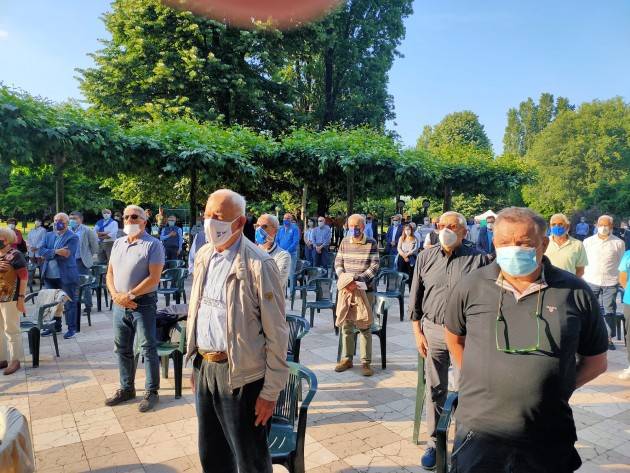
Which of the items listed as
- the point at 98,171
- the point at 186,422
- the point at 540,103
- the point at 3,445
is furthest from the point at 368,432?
the point at 540,103

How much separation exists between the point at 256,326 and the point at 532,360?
1.43 m

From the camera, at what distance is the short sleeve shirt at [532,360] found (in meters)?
2.02

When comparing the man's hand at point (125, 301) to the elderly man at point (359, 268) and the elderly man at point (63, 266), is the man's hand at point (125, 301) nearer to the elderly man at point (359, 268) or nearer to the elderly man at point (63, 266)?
the elderly man at point (359, 268)

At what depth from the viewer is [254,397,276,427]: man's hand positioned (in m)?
2.46

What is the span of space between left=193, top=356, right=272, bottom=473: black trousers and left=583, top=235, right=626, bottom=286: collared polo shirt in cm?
618

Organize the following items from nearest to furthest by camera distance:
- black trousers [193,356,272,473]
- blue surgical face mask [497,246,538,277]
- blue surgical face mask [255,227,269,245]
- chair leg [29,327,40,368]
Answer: blue surgical face mask [497,246,538,277]
black trousers [193,356,272,473]
chair leg [29,327,40,368]
blue surgical face mask [255,227,269,245]

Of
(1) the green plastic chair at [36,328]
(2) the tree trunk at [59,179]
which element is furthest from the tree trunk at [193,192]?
(1) the green plastic chair at [36,328]

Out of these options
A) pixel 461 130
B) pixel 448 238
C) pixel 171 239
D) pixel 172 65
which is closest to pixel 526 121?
pixel 461 130

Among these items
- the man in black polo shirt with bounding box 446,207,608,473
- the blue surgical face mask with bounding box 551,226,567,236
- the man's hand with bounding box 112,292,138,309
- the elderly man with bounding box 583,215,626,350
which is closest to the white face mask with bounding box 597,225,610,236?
the elderly man with bounding box 583,215,626,350

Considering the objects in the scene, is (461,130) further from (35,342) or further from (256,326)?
(256,326)

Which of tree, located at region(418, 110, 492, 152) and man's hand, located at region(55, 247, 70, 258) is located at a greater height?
tree, located at region(418, 110, 492, 152)

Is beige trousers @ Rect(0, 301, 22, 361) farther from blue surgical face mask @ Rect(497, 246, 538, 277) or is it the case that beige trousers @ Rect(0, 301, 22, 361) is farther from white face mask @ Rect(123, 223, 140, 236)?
blue surgical face mask @ Rect(497, 246, 538, 277)

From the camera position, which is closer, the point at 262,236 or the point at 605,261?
the point at 262,236

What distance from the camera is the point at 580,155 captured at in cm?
4312
